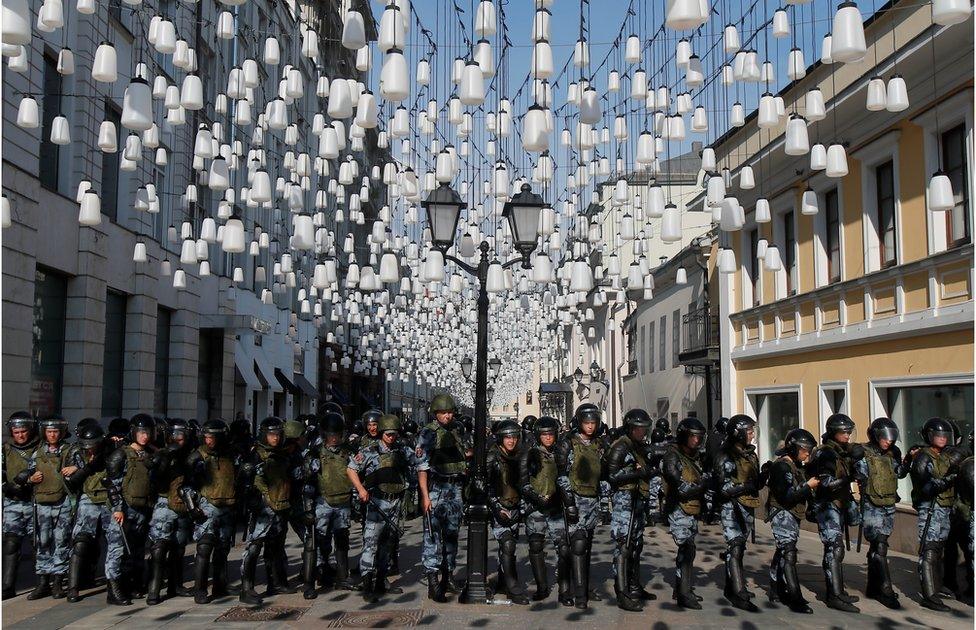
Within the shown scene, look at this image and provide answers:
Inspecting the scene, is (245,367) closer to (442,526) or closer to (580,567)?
(442,526)

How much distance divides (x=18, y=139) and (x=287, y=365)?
21.6 m

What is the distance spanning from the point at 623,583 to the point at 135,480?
4805mm

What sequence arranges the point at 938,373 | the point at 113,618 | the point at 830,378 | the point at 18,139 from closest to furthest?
the point at 113,618, the point at 938,373, the point at 18,139, the point at 830,378

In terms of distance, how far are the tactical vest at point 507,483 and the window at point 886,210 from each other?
8.29 metres

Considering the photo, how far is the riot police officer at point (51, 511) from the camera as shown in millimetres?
9055

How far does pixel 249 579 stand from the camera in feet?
29.3

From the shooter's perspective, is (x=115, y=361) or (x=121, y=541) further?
(x=115, y=361)

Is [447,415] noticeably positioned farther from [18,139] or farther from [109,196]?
[109,196]

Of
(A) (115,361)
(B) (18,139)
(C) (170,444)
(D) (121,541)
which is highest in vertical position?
(B) (18,139)

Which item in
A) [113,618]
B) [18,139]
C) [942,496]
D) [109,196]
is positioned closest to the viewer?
[113,618]

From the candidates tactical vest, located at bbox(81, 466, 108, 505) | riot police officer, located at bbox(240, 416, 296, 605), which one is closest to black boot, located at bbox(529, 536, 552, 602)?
riot police officer, located at bbox(240, 416, 296, 605)

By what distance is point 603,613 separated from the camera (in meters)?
8.46

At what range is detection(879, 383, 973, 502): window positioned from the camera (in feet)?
40.8

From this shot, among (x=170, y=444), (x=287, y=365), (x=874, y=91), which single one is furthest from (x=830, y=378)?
(x=287, y=365)
